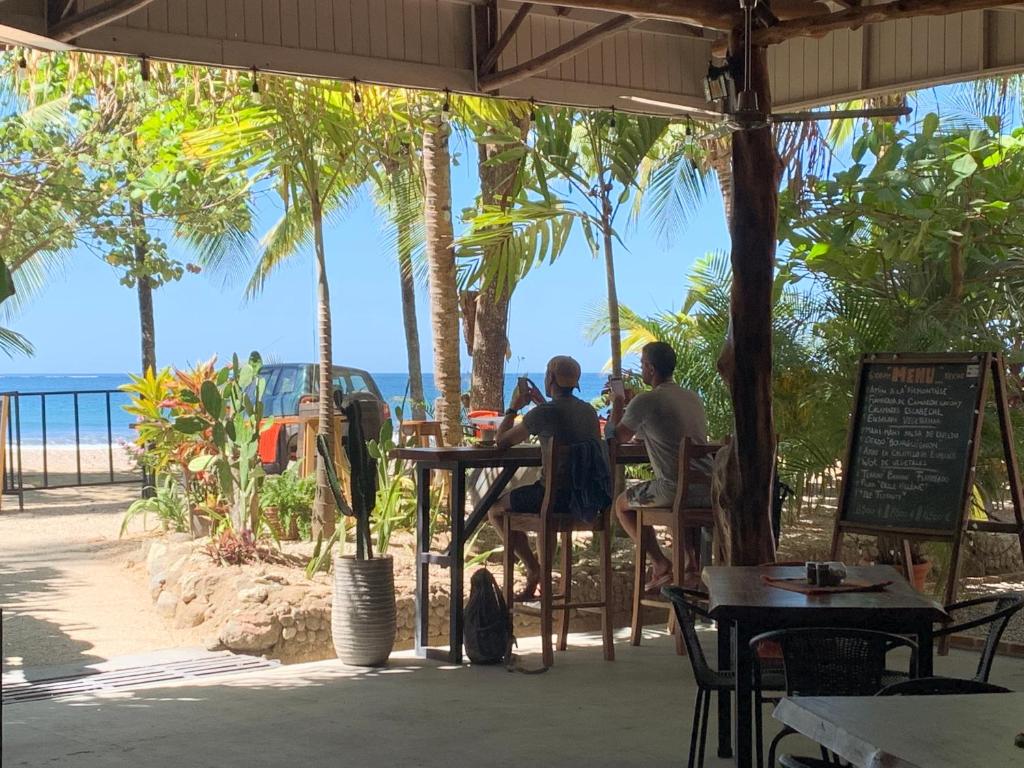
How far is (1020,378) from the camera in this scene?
7844 mm

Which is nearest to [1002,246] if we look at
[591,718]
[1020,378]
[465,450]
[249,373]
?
[1020,378]

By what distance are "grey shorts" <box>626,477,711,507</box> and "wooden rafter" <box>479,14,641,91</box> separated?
2091 millimetres

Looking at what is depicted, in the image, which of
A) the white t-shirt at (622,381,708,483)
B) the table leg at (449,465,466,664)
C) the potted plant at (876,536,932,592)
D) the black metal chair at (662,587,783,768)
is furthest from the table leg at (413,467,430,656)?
the potted plant at (876,536,932,592)

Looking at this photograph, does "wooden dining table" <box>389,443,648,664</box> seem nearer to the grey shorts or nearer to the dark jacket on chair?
the dark jacket on chair

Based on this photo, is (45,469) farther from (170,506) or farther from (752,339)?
(752,339)

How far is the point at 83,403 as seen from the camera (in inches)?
2114

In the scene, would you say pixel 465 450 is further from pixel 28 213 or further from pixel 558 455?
pixel 28 213

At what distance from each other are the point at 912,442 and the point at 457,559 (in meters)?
2.14

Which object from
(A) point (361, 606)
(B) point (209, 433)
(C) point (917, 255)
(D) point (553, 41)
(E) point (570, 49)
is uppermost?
(D) point (553, 41)

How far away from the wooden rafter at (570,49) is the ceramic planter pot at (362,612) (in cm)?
251

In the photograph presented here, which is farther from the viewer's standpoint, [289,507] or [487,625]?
[289,507]

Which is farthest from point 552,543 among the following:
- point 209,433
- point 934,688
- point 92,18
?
point 209,433

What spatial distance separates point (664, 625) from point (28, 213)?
8975 millimetres

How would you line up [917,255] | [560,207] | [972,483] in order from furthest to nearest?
1. [560,207]
2. [917,255]
3. [972,483]
